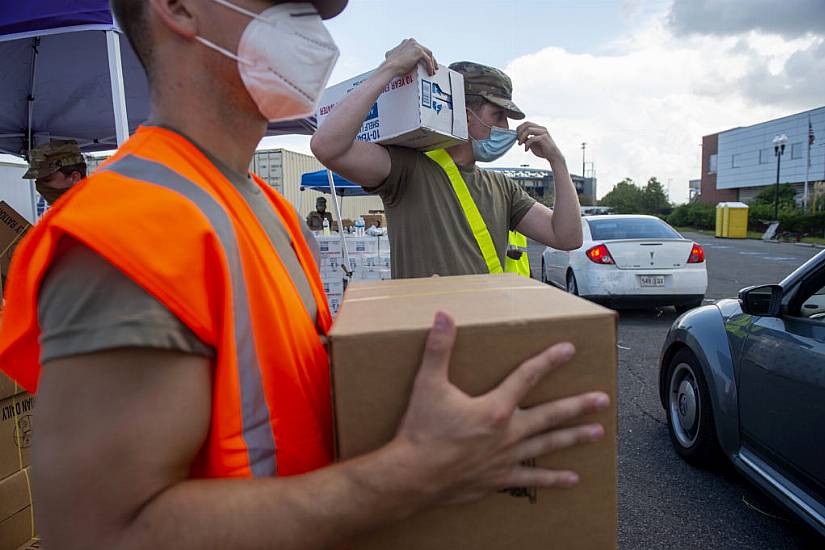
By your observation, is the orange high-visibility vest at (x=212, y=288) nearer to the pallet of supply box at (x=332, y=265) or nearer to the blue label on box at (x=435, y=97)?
the blue label on box at (x=435, y=97)

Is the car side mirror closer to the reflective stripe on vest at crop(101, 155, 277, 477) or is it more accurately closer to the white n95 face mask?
the white n95 face mask

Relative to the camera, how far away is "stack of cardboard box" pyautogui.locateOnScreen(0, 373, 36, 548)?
2264 mm

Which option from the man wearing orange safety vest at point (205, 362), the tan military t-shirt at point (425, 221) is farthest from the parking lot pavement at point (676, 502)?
the man wearing orange safety vest at point (205, 362)

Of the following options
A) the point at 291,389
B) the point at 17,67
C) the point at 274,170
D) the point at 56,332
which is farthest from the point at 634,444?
the point at 274,170

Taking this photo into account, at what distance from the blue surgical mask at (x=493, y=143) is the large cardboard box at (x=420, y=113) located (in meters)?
0.28

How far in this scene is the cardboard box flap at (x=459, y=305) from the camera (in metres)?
0.92

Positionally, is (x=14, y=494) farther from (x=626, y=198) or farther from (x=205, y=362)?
(x=626, y=198)

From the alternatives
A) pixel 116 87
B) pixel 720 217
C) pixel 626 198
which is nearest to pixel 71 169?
pixel 116 87

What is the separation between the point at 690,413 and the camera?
3.90 metres

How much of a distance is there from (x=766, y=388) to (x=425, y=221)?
2.07 meters

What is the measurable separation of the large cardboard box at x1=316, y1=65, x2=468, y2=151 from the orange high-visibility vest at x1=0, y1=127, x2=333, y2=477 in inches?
57.3

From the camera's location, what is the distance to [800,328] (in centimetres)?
282

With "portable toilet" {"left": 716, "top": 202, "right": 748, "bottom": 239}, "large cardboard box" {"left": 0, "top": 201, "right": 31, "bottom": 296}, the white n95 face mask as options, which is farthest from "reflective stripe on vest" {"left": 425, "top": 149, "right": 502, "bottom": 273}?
"portable toilet" {"left": 716, "top": 202, "right": 748, "bottom": 239}

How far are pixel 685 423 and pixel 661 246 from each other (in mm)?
5087
